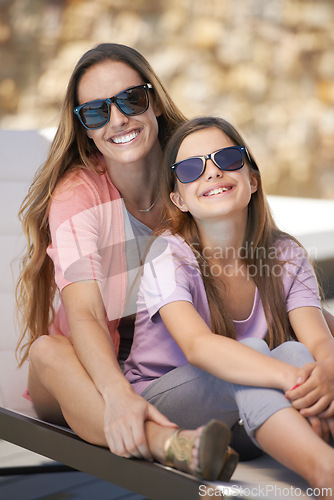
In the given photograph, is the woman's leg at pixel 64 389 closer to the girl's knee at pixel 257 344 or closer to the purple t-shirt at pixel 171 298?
the purple t-shirt at pixel 171 298

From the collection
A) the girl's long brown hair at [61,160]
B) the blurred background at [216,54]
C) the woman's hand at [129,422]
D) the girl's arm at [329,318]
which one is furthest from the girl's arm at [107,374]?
the blurred background at [216,54]

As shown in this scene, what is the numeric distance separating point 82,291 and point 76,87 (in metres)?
0.33

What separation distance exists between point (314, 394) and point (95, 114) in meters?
0.54

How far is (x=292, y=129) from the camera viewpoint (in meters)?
2.97

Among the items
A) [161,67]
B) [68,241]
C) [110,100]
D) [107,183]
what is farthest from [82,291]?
[161,67]

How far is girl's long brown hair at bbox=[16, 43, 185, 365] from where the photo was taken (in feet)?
3.57

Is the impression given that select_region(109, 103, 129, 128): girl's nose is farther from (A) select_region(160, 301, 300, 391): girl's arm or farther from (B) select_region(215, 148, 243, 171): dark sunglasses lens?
(A) select_region(160, 301, 300, 391): girl's arm

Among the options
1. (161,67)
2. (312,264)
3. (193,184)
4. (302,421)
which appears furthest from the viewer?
(161,67)

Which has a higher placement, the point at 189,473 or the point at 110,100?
the point at 110,100

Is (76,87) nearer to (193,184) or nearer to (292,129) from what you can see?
(193,184)

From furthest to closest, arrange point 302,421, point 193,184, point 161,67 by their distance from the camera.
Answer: point 161,67 < point 193,184 < point 302,421

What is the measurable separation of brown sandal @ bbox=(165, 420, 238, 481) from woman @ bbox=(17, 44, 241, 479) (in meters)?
0.11

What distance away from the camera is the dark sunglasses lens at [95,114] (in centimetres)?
104

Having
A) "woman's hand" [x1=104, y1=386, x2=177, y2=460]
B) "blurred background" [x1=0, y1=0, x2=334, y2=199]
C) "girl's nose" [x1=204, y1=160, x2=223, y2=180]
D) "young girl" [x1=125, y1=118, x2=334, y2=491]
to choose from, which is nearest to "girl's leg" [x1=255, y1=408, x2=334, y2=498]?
"young girl" [x1=125, y1=118, x2=334, y2=491]
